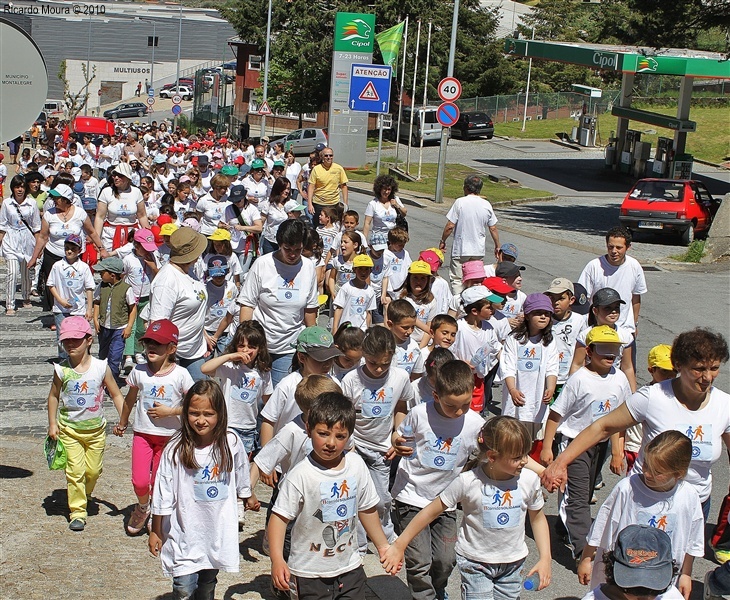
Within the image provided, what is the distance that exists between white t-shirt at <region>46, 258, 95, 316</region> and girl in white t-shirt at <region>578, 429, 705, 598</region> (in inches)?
296

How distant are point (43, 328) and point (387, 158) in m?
31.3

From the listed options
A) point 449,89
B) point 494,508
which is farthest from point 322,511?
point 449,89

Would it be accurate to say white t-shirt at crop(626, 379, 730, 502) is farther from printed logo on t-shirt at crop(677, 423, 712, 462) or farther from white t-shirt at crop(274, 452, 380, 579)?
white t-shirt at crop(274, 452, 380, 579)

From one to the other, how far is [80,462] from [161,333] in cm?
134

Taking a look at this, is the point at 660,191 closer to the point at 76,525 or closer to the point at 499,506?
the point at 76,525

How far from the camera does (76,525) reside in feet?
24.0

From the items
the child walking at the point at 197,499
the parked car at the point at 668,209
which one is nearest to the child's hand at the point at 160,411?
the child walking at the point at 197,499

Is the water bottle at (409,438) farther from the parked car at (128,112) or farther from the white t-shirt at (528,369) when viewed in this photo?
the parked car at (128,112)

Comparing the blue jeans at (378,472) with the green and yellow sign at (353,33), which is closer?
the blue jeans at (378,472)


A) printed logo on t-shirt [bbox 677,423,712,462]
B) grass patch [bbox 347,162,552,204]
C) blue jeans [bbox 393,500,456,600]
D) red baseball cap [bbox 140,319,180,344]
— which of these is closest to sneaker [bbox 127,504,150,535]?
red baseball cap [bbox 140,319,180,344]

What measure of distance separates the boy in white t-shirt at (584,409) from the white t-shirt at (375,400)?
107 cm

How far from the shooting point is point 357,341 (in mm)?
6789

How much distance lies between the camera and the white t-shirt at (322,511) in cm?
516

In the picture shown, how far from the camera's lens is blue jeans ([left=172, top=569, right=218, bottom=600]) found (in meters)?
5.54
